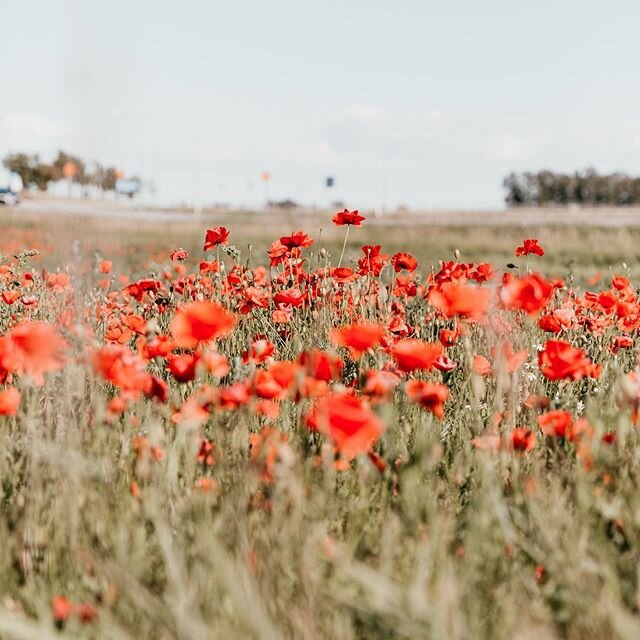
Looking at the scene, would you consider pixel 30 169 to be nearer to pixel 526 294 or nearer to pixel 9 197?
pixel 9 197

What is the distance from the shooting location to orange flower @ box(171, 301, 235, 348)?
1.67 m

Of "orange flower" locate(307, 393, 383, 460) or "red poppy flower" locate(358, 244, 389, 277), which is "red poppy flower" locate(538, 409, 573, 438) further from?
"red poppy flower" locate(358, 244, 389, 277)

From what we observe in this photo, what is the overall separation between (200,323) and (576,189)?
417 ft

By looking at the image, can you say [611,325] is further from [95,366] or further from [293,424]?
[95,366]

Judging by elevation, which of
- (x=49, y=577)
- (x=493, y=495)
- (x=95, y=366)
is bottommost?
(x=49, y=577)

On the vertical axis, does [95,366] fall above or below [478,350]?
above

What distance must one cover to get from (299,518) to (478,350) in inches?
75.8

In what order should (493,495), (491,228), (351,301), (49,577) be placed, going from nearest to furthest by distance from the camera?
(493,495), (49,577), (351,301), (491,228)

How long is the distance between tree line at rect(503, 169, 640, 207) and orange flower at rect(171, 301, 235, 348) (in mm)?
122595

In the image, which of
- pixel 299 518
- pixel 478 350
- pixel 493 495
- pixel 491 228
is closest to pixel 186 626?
pixel 299 518

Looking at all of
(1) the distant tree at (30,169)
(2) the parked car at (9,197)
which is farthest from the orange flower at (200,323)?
(1) the distant tree at (30,169)

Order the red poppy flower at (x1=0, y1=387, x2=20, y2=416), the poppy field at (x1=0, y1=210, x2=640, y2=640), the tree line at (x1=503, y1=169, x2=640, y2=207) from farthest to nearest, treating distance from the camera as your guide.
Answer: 1. the tree line at (x1=503, y1=169, x2=640, y2=207)
2. the red poppy flower at (x1=0, y1=387, x2=20, y2=416)
3. the poppy field at (x1=0, y1=210, x2=640, y2=640)

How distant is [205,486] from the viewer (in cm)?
158

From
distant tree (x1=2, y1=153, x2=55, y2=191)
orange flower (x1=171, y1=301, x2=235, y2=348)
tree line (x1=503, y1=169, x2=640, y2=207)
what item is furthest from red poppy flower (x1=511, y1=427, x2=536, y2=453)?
tree line (x1=503, y1=169, x2=640, y2=207)
